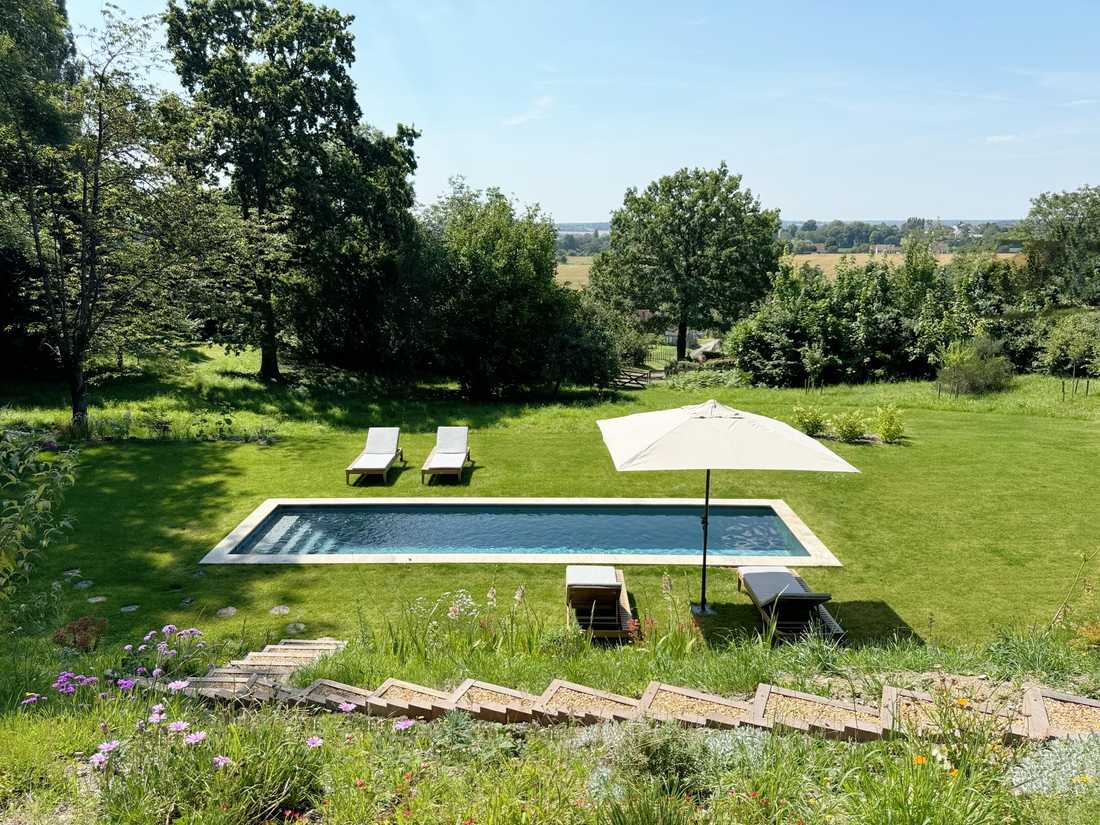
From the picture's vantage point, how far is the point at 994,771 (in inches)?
126

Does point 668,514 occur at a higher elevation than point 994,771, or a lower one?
lower

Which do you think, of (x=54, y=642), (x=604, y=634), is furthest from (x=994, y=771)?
(x=54, y=642)

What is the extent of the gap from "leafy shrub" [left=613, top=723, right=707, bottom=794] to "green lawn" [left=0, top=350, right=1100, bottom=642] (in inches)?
152

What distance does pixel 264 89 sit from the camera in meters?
19.0

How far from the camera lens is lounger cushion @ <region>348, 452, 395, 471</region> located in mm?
12297

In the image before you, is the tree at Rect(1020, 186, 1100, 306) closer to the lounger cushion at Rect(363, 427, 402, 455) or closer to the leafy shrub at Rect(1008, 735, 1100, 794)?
the lounger cushion at Rect(363, 427, 402, 455)

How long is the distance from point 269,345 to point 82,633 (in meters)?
16.2

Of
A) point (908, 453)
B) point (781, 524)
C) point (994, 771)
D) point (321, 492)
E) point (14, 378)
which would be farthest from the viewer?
point (14, 378)

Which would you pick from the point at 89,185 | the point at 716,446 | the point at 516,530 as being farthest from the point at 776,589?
the point at 89,185

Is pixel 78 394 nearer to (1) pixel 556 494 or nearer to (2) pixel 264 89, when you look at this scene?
(2) pixel 264 89

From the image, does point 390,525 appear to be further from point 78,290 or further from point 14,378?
point 14,378

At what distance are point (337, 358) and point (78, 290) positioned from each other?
33.4 ft

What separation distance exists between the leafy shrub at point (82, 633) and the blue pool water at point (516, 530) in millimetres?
2488

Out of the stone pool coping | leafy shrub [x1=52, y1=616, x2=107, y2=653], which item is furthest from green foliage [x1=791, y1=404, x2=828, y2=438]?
leafy shrub [x1=52, y1=616, x2=107, y2=653]
